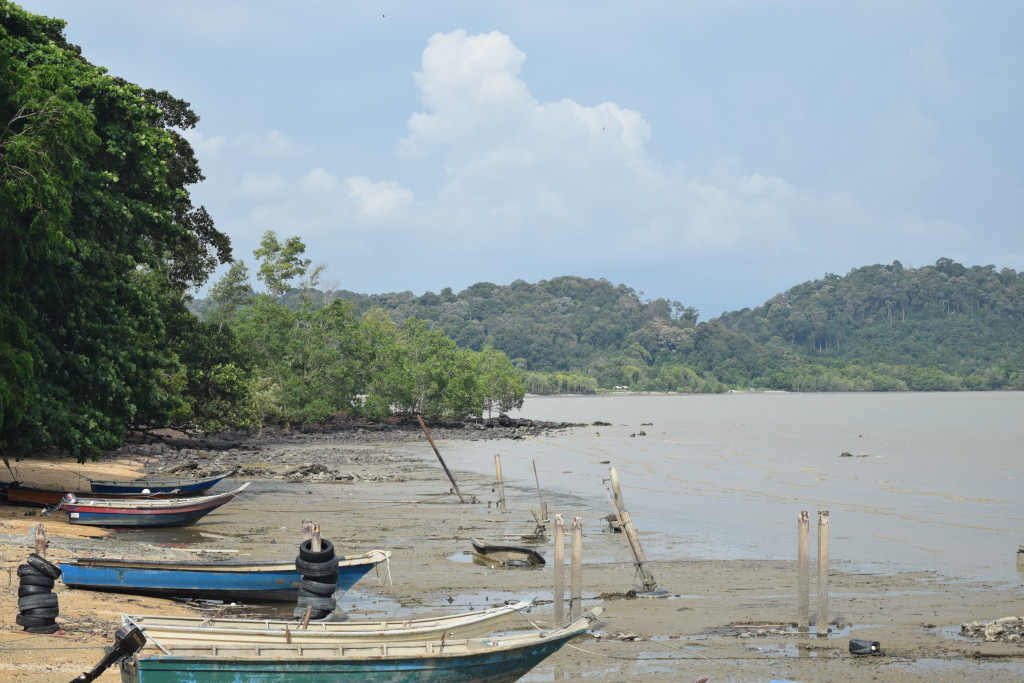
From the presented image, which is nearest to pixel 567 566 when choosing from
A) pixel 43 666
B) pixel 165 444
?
pixel 43 666

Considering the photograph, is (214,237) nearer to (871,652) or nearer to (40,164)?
(40,164)

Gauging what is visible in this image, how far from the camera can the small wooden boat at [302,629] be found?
9.14 m

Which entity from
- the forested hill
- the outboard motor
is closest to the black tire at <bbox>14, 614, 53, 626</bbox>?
the outboard motor

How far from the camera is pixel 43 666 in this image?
390 inches

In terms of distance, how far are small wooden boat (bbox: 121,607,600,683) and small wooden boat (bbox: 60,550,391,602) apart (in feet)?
14.6

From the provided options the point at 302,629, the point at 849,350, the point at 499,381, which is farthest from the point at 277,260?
the point at 849,350

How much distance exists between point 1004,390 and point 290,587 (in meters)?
202

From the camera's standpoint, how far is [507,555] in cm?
1961

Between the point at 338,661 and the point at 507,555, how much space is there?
1091cm

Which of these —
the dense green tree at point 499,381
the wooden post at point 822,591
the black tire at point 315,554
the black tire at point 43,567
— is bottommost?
the wooden post at point 822,591

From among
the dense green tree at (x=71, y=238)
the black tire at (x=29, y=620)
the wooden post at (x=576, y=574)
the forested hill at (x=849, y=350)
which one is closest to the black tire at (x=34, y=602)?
the black tire at (x=29, y=620)

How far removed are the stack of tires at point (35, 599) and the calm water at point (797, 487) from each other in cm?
1472

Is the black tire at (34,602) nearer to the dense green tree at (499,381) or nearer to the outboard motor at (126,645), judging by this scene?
the outboard motor at (126,645)

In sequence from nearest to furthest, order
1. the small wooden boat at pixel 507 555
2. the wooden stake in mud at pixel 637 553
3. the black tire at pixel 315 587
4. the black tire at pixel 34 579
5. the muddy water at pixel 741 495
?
the black tire at pixel 34 579 → the black tire at pixel 315 587 → the wooden stake in mud at pixel 637 553 → the small wooden boat at pixel 507 555 → the muddy water at pixel 741 495
